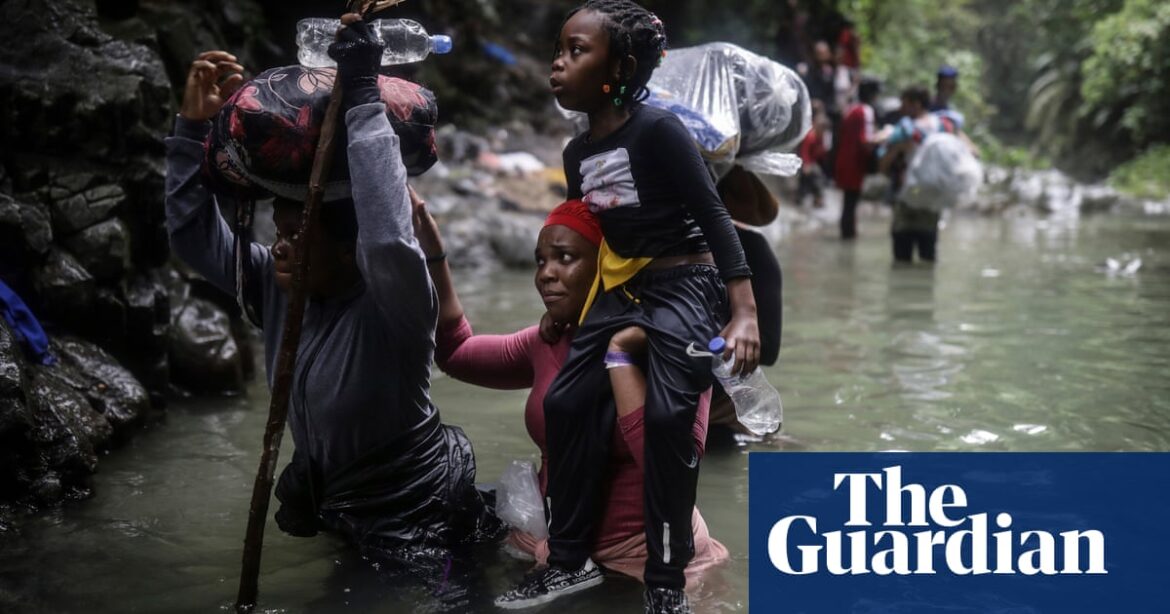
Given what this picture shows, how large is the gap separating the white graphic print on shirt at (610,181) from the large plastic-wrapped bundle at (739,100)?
841 mm

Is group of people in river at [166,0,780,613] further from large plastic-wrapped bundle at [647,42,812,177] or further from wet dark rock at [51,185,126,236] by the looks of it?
wet dark rock at [51,185,126,236]

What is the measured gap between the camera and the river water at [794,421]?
305 centimetres

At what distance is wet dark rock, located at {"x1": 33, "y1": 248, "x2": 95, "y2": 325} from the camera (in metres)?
4.32

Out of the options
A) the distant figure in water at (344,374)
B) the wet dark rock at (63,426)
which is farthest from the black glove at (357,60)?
the wet dark rock at (63,426)

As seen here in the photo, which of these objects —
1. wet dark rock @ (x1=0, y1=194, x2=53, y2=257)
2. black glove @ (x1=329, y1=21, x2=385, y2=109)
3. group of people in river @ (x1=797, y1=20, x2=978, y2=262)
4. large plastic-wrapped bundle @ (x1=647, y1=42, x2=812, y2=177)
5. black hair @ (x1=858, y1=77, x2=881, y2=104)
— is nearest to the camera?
black glove @ (x1=329, y1=21, x2=385, y2=109)

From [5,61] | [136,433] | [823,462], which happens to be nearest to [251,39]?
[5,61]

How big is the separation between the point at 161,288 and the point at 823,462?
9.00 feet

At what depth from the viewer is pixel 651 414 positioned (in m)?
2.87

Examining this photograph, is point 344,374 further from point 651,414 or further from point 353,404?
point 651,414

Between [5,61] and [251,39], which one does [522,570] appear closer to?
[5,61]

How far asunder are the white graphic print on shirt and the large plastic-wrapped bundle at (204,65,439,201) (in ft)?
1.41

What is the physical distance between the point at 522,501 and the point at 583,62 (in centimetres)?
129

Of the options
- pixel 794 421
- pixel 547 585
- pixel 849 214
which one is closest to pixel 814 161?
pixel 849 214

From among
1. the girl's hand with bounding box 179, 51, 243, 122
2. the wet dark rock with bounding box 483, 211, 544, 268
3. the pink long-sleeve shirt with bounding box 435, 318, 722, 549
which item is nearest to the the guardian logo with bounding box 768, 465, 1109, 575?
the pink long-sleeve shirt with bounding box 435, 318, 722, 549
